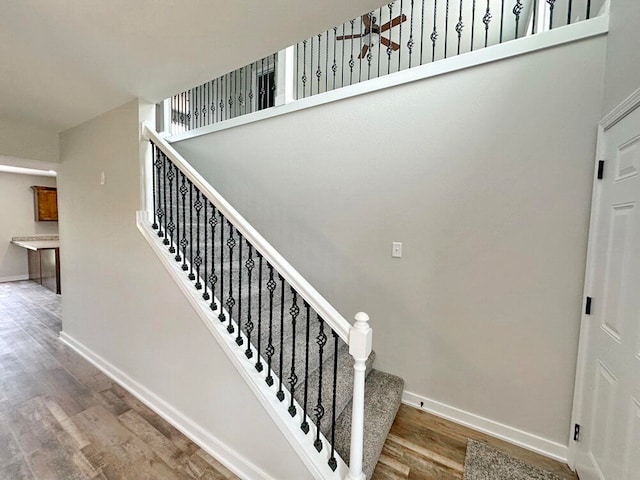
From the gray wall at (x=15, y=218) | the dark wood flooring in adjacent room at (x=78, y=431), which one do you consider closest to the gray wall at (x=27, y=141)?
the dark wood flooring in adjacent room at (x=78, y=431)

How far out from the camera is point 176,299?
1999 millimetres

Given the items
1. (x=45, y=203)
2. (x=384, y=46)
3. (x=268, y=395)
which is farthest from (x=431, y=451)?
(x=45, y=203)

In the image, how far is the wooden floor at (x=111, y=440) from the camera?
5.49 ft

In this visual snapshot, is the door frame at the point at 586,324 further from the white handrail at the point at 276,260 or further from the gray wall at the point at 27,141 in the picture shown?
the gray wall at the point at 27,141

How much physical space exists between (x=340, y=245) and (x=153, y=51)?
5.99 ft

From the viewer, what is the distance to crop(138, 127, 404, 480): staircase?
52.9 inches

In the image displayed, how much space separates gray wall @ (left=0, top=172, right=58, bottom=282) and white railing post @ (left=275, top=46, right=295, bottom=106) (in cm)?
714

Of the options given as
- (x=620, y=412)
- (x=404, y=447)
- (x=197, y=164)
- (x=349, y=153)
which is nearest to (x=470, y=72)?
(x=349, y=153)

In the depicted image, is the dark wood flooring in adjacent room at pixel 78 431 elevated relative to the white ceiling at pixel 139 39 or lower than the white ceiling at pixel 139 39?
lower

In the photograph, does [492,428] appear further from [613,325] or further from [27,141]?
[27,141]

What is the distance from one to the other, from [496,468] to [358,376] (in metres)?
1.22

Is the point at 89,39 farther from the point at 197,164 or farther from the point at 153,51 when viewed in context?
the point at 197,164

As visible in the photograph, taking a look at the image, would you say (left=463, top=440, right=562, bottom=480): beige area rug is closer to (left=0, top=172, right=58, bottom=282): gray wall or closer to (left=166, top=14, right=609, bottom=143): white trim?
(left=166, top=14, right=609, bottom=143): white trim

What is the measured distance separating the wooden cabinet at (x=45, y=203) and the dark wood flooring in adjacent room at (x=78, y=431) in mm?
4893
